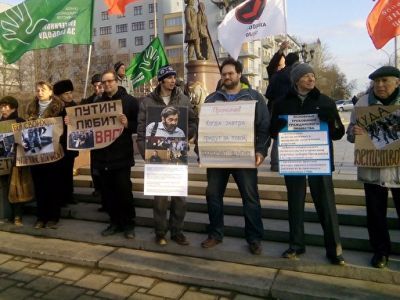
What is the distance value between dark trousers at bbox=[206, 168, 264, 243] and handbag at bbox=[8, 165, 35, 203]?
9.32ft

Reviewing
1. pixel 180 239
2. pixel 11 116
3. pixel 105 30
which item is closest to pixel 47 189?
pixel 11 116

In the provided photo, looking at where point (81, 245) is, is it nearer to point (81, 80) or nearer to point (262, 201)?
point (262, 201)

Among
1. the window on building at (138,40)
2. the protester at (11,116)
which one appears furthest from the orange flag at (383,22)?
the window on building at (138,40)

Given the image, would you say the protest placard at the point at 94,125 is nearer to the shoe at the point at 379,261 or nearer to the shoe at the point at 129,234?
the shoe at the point at 129,234

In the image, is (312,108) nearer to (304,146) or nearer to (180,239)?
(304,146)

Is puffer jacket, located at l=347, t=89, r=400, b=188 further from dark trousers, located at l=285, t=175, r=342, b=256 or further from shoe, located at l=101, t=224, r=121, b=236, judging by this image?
shoe, located at l=101, t=224, r=121, b=236

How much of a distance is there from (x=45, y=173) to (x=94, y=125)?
3.71ft

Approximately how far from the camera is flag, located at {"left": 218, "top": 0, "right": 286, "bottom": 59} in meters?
6.89

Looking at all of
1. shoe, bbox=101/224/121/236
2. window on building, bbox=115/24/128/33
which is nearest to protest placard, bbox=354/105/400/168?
shoe, bbox=101/224/121/236

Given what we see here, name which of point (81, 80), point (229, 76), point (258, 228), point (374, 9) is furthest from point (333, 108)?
point (81, 80)

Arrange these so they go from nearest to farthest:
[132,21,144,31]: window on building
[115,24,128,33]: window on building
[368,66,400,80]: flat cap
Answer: [368,66,400,80]: flat cap < [132,21,144,31]: window on building < [115,24,128,33]: window on building

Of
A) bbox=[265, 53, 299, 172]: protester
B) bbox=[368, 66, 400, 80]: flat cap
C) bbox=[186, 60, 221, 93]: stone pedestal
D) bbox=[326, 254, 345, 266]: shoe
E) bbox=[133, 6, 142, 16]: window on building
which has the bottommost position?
bbox=[326, 254, 345, 266]: shoe

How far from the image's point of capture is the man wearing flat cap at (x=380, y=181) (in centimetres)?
366

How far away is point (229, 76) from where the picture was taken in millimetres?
4172
